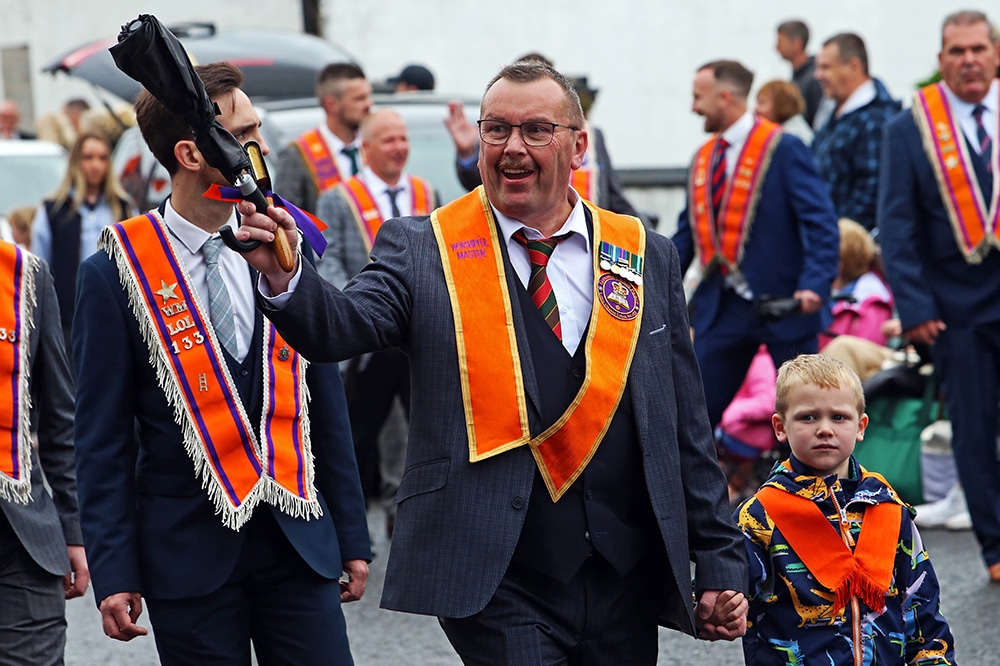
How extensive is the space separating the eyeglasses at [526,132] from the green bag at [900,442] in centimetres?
547

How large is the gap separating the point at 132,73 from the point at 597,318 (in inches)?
47.4

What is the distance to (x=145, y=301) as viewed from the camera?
4148 mm

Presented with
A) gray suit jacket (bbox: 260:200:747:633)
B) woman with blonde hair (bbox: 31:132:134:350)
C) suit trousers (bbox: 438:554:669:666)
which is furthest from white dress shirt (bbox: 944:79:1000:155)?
woman with blonde hair (bbox: 31:132:134:350)

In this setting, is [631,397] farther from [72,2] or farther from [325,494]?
[72,2]

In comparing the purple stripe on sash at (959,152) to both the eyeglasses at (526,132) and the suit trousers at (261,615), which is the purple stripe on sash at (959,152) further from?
the suit trousers at (261,615)

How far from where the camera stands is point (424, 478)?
3871 mm

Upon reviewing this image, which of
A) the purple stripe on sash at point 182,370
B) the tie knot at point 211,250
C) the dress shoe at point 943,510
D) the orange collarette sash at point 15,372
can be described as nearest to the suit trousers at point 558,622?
the purple stripe on sash at point 182,370

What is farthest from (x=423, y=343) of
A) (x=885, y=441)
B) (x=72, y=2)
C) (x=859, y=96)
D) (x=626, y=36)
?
(x=72, y=2)

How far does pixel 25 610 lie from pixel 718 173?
491cm

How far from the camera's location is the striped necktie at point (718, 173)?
27.8ft

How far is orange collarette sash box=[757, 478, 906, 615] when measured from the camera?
4.31 m

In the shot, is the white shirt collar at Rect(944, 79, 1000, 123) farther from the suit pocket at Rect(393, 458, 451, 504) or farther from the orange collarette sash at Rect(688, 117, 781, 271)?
the suit pocket at Rect(393, 458, 451, 504)

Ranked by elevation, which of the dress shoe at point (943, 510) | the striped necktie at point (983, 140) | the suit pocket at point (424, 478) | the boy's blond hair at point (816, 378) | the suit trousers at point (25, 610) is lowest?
the dress shoe at point (943, 510)

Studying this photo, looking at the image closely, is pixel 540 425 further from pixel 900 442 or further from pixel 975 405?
pixel 900 442
